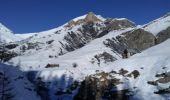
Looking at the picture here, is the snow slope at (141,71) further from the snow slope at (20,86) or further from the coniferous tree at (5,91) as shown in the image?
the coniferous tree at (5,91)

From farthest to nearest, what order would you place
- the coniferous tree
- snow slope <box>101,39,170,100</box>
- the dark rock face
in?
the dark rock face → snow slope <box>101,39,170,100</box> → the coniferous tree

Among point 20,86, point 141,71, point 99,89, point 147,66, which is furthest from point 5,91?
point 147,66

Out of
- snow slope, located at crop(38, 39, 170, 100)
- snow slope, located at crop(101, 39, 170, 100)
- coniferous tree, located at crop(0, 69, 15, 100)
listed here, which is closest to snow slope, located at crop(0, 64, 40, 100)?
coniferous tree, located at crop(0, 69, 15, 100)

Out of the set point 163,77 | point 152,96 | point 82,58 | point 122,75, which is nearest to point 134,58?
point 122,75

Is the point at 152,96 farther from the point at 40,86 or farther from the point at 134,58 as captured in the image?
the point at 40,86

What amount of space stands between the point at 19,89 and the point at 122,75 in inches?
1366

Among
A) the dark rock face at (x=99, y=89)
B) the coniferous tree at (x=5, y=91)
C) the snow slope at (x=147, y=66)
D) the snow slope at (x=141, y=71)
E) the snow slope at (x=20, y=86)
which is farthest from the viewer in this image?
the snow slope at (x=20, y=86)

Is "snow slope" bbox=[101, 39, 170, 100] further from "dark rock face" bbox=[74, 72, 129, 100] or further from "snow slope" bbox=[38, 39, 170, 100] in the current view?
"dark rock face" bbox=[74, 72, 129, 100]

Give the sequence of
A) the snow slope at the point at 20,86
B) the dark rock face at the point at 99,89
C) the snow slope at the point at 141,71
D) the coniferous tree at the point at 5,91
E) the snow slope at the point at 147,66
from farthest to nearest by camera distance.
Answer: the snow slope at the point at 20,86
the dark rock face at the point at 99,89
the snow slope at the point at 141,71
the snow slope at the point at 147,66
the coniferous tree at the point at 5,91

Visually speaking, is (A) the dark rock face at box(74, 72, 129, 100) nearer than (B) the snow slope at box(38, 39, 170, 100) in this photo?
No

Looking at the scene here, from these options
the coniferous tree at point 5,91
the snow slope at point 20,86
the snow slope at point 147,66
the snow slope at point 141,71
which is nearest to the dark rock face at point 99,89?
the snow slope at point 141,71

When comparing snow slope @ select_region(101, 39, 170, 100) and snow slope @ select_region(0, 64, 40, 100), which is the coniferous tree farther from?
snow slope @ select_region(101, 39, 170, 100)

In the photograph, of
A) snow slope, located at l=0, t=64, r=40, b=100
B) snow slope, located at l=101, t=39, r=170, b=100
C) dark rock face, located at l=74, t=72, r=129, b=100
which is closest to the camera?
snow slope, located at l=101, t=39, r=170, b=100

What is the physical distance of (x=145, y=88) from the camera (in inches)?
4210
